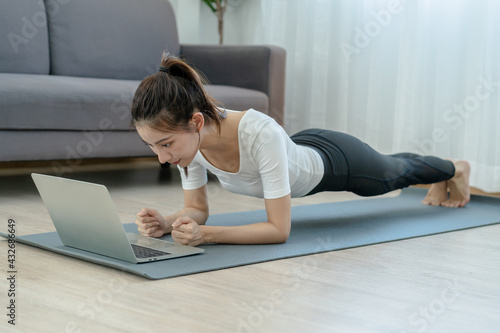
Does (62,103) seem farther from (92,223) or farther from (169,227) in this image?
(92,223)

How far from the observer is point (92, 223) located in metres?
1.41

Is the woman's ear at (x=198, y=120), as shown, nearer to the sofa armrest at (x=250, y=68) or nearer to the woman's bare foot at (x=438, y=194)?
the woman's bare foot at (x=438, y=194)

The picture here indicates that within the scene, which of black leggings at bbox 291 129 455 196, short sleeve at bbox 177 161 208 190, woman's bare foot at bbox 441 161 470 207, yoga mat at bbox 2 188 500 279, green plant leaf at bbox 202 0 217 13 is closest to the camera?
yoga mat at bbox 2 188 500 279

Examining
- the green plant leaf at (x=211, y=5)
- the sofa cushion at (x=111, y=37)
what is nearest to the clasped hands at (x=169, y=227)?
the sofa cushion at (x=111, y=37)

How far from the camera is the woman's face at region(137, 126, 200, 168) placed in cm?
143

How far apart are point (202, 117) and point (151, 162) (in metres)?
2.42

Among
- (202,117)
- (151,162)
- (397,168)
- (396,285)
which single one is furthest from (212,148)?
(151,162)

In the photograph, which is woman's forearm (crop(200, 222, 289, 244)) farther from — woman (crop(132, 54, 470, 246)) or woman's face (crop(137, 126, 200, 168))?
woman's face (crop(137, 126, 200, 168))

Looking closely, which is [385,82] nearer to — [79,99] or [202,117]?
[79,99]

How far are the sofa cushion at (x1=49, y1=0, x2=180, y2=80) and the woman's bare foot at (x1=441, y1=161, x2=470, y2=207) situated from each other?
1.63 metres

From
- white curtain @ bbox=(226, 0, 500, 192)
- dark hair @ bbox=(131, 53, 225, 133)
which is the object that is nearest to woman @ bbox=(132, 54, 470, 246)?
dark hair @ bbox=(131, 53, 225, 133)

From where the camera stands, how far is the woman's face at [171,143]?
4.68ft

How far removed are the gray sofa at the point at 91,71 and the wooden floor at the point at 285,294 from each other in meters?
0.61

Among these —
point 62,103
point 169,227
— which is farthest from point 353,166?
point 62,103
